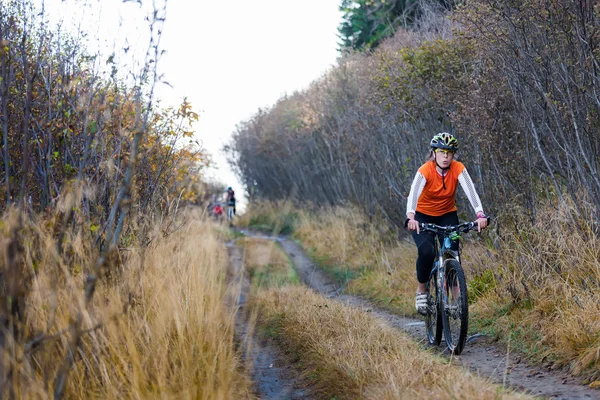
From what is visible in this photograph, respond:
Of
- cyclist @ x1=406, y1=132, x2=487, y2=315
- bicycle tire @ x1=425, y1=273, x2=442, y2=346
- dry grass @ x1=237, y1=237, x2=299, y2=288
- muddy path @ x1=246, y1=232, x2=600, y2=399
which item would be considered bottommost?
dry grass @ x1=237, y1=237, x2=299, y2=288

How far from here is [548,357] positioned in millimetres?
6148

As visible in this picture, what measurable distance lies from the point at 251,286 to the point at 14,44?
298 inches

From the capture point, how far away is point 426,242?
724 cm

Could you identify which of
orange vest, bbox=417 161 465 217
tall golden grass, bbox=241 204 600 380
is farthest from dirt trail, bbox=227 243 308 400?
tall golden grass, bbox=241 204 600 380

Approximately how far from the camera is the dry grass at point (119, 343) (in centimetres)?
395

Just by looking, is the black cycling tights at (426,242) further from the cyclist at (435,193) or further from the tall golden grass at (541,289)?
the tall golden grass at (541,289)

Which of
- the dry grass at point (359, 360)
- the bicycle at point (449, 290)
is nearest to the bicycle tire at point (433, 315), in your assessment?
the bicycle at point (449, 290)

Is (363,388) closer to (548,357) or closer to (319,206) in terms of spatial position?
(548,357)

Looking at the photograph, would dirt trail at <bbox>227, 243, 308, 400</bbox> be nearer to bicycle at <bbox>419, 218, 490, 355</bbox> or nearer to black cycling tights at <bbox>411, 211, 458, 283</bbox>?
bicycle at <bbox>419, 218, 490, 355</bbox>

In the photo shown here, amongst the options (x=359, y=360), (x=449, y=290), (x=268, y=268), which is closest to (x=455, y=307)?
(x=449, y=290)

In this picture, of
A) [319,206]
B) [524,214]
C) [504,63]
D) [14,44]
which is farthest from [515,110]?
[319,206]

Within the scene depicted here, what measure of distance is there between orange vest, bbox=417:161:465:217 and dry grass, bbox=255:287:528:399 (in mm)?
1303

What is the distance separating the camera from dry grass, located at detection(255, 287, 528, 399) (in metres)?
4.62

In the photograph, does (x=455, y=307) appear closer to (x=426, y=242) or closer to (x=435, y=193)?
(x=426, y=242)
